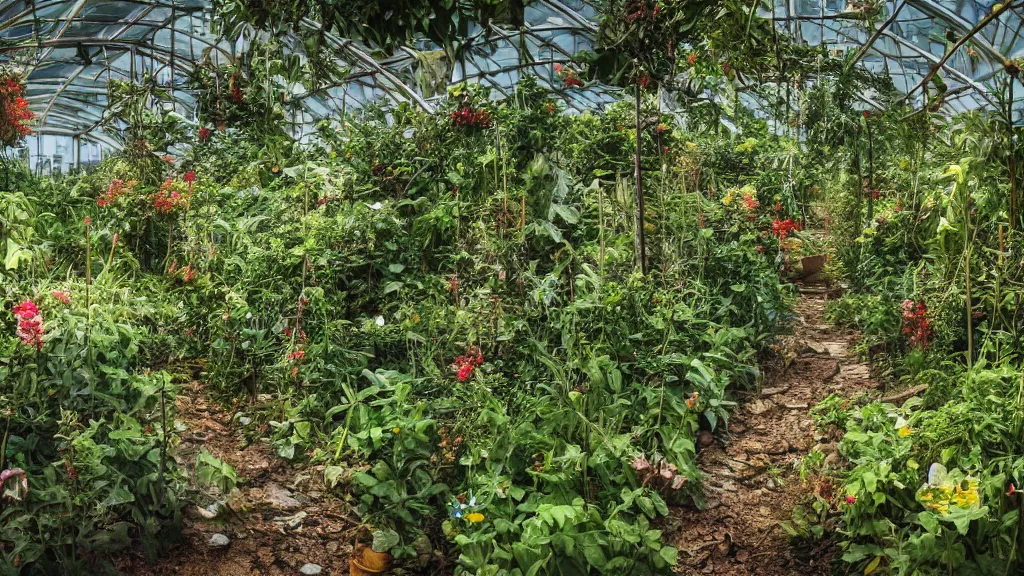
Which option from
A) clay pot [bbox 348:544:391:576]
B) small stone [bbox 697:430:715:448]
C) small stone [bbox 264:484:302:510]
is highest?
small stone [bbox 697:430:715:448]

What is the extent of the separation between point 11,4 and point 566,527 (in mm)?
6843

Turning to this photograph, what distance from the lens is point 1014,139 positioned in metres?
3.77

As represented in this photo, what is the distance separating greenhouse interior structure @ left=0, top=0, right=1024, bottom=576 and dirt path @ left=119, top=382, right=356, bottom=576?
1 cm

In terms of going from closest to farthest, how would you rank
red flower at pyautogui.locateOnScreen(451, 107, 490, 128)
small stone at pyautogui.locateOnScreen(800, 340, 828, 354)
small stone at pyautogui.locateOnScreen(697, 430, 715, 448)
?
1. small stone at pyautogui.locateOnScreen(697, 430, 715, 448)
2. small stone at pyautogui.locateOnScreen(800, 340, 828, 354)
3. red flower at pyautogui.locateOnScreen(451, 107, 490, 128)

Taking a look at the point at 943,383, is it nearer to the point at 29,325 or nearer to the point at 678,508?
the point at 678,508

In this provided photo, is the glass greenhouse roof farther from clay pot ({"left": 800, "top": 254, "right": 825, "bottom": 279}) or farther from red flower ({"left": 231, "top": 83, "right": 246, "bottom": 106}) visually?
clay pot ({"left": 800, "top": 254, "right": 825, "bottom": 279})

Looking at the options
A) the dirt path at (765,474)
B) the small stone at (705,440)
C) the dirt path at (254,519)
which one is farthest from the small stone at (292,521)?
the small stone at (705,440)

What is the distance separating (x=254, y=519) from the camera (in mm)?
3523

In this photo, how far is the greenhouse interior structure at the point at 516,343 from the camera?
3115mm

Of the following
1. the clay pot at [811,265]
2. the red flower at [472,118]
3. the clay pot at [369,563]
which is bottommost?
the clay pot at [369,563]

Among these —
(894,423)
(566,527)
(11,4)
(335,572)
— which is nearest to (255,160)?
(11,4)

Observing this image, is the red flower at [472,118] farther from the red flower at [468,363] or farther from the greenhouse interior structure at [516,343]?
the red flower at [468,363]

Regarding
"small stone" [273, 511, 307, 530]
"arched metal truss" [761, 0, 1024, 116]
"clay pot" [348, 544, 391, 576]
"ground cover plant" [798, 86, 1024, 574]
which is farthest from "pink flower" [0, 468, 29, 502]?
"arched metal truss" [761, 0, 1024, 116]

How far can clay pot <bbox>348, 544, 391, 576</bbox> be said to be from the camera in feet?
10.9
